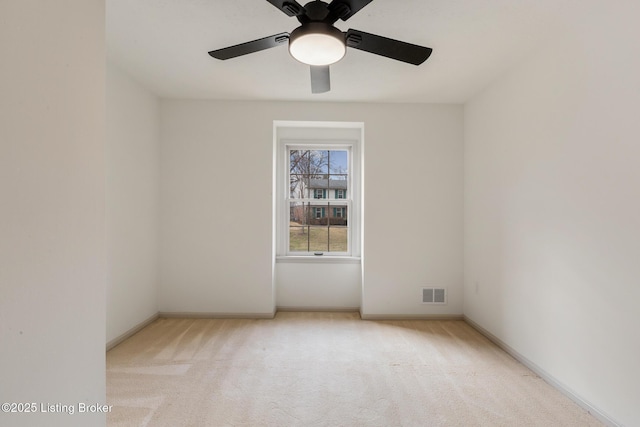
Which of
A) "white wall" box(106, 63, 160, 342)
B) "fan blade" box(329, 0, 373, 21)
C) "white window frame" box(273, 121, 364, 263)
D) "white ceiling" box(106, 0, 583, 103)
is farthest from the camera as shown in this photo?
"white window frame" box(273, 121, 364, 263)

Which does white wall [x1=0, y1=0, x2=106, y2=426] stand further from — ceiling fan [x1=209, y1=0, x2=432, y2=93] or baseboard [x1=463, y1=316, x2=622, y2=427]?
baseboard [x1=463, y1=316, x2=622, y2=427]

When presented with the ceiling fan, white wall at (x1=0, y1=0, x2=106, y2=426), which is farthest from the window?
white wall at (x1=0, y1=0, x2=106, y2=426)

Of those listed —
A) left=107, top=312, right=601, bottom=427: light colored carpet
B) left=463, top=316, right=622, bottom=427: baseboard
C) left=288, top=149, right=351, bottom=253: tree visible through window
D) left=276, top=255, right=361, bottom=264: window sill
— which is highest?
left=288, top=149, right=351, bottom=253: tree visible through window

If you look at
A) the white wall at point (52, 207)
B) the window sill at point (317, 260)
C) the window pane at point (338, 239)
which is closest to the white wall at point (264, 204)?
the window sill at point (317, 260)

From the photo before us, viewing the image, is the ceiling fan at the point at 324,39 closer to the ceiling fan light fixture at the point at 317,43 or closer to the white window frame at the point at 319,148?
the ceiling fan light fixture at the point at 317,43

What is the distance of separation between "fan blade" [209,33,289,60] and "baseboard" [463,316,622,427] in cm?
289

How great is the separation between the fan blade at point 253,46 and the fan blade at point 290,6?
7.1 inches

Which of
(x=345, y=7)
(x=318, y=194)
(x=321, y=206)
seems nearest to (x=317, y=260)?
(x=321, y=206)

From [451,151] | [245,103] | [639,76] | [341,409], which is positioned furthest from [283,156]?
[639,76]

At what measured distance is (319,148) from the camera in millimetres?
4152

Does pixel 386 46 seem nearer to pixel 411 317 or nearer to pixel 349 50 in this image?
pixel 349 50

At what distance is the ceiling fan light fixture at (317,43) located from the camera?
1.64 metres

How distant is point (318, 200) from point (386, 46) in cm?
248

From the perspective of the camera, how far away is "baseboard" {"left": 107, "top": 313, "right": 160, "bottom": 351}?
9.27 ft
